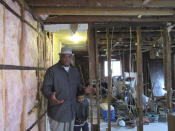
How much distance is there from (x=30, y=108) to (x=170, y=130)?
6.46ft

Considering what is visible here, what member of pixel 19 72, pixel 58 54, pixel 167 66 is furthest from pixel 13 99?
pixel 167 66

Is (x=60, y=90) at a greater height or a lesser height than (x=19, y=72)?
lesser

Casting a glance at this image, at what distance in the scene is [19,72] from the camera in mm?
2375

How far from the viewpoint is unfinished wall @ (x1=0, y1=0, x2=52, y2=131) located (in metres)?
1.92

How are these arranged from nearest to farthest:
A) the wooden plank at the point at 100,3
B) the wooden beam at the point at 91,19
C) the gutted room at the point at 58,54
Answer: the gutted room at the point at 58,54 < the wooden plank at the point at 100,3 < the wooden beam at the point at 91,19

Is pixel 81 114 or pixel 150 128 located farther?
pixel 150 128

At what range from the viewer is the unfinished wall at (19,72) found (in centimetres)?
192

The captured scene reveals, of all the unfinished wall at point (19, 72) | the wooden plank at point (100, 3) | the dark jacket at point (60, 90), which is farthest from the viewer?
the dark jacket at point (60, 90)

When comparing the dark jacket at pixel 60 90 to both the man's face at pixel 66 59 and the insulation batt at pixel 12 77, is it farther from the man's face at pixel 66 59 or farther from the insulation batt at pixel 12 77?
the insulation batt at pixel 12 77

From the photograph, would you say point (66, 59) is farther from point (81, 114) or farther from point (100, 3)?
point (81, 114)

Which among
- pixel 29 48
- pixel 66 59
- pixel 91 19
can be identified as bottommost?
pixel 66 59

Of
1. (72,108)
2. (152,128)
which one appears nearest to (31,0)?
(72,108)

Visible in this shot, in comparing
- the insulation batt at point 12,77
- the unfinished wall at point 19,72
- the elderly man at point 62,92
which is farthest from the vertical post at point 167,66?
the insulation batt at point 12,77

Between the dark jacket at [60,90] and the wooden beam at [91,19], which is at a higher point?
the wooden beam at [91,19]
